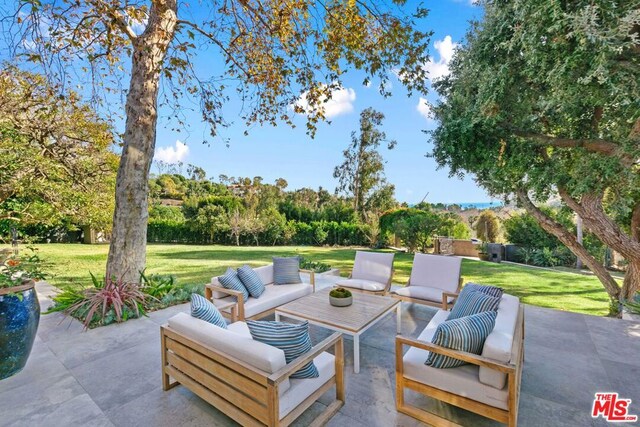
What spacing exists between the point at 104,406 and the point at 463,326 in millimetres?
2977

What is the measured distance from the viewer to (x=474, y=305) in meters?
2.74

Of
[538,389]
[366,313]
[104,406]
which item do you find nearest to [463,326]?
[538,389]

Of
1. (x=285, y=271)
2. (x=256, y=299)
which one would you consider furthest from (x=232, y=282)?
(x=285, y=271)

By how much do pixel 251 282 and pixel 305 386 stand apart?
7.64ft

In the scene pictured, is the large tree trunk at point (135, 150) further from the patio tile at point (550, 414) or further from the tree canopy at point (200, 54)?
the patio tile at point (550, 414)

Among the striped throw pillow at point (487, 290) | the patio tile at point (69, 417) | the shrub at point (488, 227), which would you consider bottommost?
the patio tile at point (69, 417)

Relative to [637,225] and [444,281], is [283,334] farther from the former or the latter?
[637,225]

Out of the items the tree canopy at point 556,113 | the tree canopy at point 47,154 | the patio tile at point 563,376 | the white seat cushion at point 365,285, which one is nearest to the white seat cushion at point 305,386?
the patio tile at point 563,376

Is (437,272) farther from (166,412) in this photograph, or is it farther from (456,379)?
(166,412)

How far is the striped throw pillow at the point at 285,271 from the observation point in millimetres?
5016

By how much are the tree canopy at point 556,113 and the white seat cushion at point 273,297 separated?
Answer: 364cm

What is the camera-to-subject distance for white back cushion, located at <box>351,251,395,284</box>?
206 inches

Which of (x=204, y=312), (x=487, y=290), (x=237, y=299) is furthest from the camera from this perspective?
(x=237, y=299)

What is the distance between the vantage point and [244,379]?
1983 millimetres
